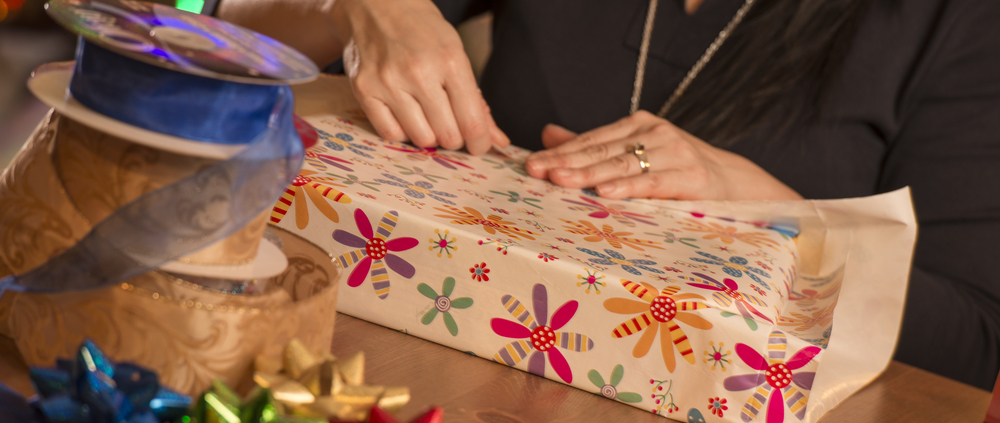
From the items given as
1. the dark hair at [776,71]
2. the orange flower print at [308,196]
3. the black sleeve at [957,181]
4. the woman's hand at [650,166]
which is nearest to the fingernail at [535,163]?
the woman's hand at [650,166]

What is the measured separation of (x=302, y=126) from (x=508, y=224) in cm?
17

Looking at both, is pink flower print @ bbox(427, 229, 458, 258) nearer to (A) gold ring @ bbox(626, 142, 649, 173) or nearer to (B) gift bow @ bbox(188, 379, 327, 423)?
(B) gift bow @ bbox(188, 379, 327, 423)

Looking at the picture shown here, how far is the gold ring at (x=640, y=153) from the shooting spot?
709 mm

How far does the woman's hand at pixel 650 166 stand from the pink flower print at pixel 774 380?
32cm

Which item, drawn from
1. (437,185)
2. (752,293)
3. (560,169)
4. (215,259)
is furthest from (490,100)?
→ (215,259)

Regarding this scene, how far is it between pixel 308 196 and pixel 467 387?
0.15m

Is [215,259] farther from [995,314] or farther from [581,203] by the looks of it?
[995,314]

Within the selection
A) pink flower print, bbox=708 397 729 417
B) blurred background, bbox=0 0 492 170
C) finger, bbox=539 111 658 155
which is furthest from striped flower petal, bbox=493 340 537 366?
blurred background, bbox=0 0 492 170

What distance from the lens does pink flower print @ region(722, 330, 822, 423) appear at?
346 mm

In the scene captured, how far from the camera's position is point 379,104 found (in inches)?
24.2

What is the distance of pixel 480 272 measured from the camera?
1.26 feet

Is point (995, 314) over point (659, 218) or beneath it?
beneath

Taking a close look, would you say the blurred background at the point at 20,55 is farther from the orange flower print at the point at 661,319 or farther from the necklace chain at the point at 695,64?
the orange flower print at the point at 661,319

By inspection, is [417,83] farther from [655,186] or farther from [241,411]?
[241,411]
